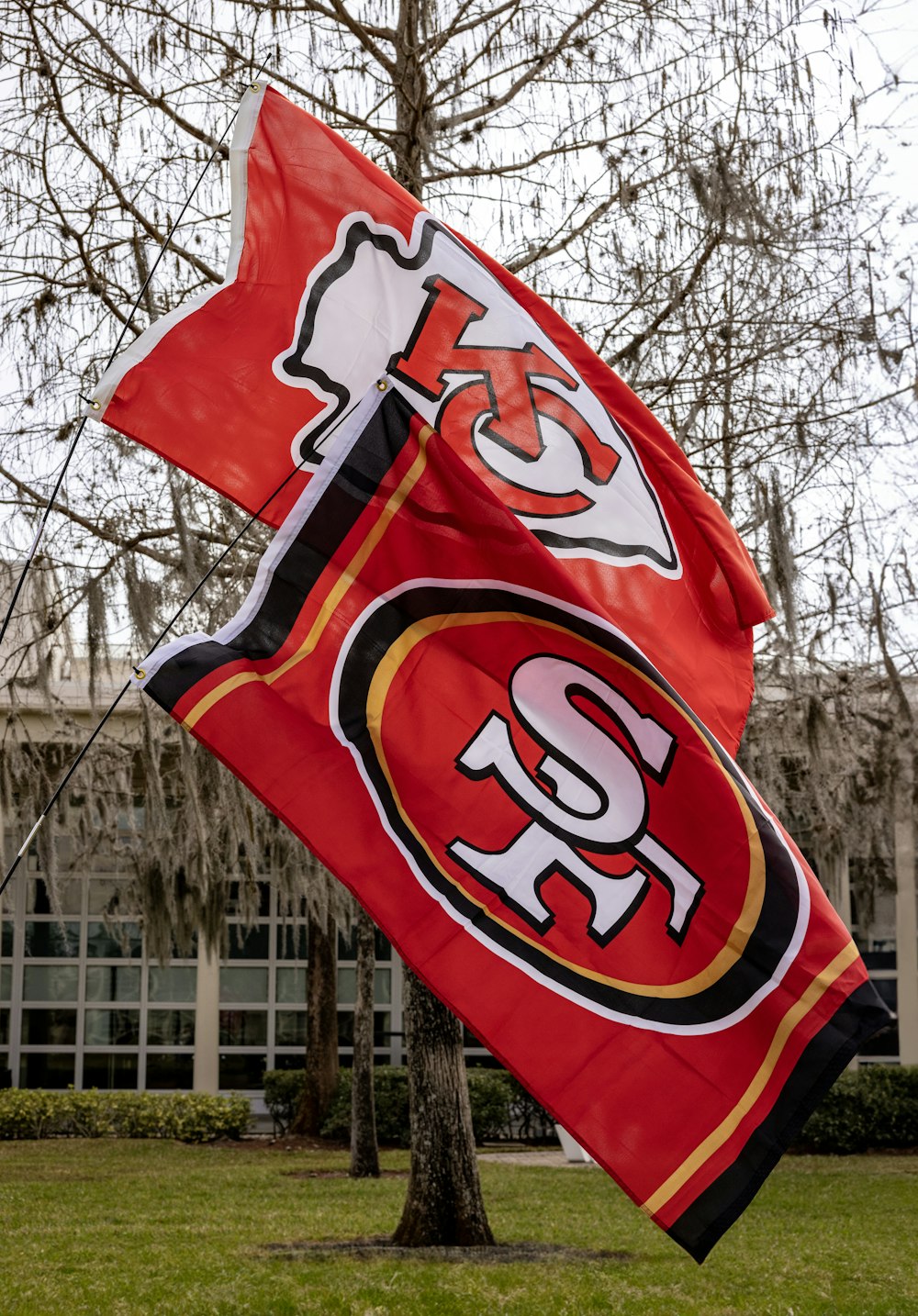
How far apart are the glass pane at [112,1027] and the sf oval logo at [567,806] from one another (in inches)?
672

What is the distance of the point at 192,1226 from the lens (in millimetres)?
9359

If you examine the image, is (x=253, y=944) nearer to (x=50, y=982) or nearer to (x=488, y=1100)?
(x=50, y=982)

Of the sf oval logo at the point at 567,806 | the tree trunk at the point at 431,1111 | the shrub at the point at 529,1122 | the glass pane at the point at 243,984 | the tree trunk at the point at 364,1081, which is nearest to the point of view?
the sf oval logo at the point at 567,806

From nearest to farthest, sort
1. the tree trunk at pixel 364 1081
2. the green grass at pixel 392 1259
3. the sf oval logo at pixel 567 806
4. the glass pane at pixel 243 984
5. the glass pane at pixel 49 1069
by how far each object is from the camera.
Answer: the sf oval logo at pixel 567 806
the green grass at pixel 392 1259
the tree trunk at pixel 364 1081
the glass pane at pixel 49 1069
the glass pane at pixel 243 984

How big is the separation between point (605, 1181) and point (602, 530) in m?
10.1

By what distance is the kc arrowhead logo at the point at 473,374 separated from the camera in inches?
A: 176

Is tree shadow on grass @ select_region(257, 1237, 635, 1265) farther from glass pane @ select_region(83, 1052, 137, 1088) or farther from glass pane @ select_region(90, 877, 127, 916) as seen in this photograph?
glass pane @ select_region(90, 877, 127, 916)

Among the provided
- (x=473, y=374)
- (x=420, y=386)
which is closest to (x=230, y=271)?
(x=420, y=386)

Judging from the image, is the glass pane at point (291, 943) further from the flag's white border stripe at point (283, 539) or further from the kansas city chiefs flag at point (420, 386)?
the flag's white border stripe at point (283, 539)

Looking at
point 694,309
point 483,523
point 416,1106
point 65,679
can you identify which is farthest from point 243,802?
point 483,523

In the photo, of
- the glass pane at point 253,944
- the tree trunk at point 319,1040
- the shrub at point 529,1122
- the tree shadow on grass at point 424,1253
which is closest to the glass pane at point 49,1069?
the glass pane at point 253,944

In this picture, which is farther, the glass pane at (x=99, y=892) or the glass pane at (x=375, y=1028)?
the glass pane at (x=375, y=1028)

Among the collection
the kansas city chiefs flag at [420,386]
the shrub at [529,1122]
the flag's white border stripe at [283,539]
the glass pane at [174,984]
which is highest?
the kansas city chiefs flag at [420,386]

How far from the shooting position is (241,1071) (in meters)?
19.5
